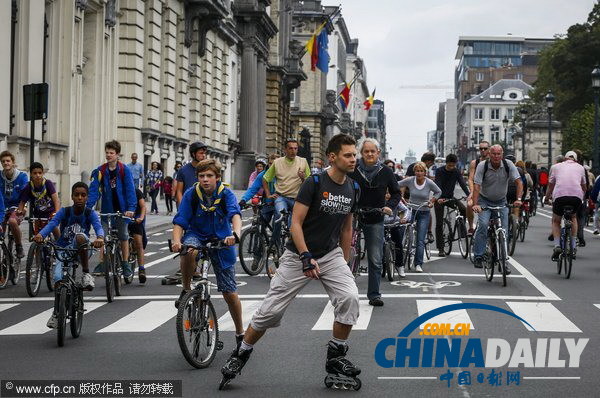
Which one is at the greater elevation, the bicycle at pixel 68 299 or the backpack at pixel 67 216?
the backpack at pixel 67 216

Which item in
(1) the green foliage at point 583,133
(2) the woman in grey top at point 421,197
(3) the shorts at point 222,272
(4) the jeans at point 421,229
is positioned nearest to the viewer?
(3) the shorts at point 222,272

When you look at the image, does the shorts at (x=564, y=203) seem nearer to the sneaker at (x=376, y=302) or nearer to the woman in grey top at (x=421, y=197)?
the woman in grey top at (x=421, y=197)

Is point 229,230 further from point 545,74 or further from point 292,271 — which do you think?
point 545,74

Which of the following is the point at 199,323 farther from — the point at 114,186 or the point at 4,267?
the point at 4,267

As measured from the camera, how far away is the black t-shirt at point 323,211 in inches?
312

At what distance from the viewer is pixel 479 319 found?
11375 millimetres

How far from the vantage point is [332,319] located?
11555 mm

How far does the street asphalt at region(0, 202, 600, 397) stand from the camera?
802cm

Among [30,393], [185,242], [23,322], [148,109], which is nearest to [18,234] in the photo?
[23,322]

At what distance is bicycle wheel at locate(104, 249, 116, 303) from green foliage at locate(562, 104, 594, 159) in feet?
159

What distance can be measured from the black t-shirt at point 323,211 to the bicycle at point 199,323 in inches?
38.3

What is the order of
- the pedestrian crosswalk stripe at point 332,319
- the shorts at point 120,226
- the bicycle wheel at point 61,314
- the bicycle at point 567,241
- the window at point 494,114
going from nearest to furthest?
1. the bicycle wheel at point 61,314
2. the pedestrian crosswalk stripe at point 332,319
3. the shorts at point 120,226
4. the bicycle at point 567,241
5. the window at point 494,114

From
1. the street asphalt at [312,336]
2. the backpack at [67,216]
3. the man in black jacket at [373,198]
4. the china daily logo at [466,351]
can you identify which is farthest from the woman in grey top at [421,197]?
the backpack at [67,216]

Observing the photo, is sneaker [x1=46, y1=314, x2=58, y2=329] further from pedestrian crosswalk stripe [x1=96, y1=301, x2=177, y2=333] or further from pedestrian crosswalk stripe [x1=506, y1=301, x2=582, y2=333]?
pedestrian crosswalk stripe [x1=506, y1=301, x2=582, y2=333]
